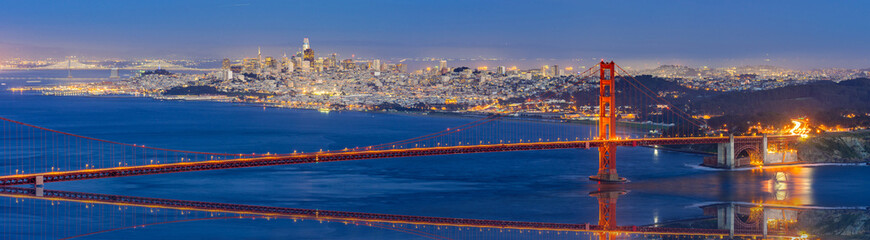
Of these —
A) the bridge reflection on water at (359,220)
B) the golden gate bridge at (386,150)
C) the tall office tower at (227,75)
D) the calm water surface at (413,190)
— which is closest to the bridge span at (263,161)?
the golden gate bridge at (386,150)

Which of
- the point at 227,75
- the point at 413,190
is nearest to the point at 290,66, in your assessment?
the point at 227,75

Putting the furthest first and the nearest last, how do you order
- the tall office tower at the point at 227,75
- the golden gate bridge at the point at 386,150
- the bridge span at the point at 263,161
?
the tall office tower at the point at 227,75 → the golden gate bridge at the point at 386,150 → the bridge span at the point at 263,161

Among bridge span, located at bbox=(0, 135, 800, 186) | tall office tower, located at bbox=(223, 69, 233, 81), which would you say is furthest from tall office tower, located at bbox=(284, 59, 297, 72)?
bridge span, located at bbox=(0, 135, 800, 186)

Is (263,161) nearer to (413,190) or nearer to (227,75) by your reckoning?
(413,190)

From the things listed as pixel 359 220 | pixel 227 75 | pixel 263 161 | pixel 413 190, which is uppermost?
pixel 227 75

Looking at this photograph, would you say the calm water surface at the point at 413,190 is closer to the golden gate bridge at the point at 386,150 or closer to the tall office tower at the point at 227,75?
the golden gate bridge at the point at 386,150

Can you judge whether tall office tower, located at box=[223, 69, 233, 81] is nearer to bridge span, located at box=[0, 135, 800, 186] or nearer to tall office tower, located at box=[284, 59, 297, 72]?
tall office tower, located at box=[284, 59, 297, 72]

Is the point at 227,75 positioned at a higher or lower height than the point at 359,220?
higher

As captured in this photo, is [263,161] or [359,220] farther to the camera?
[263,161]
